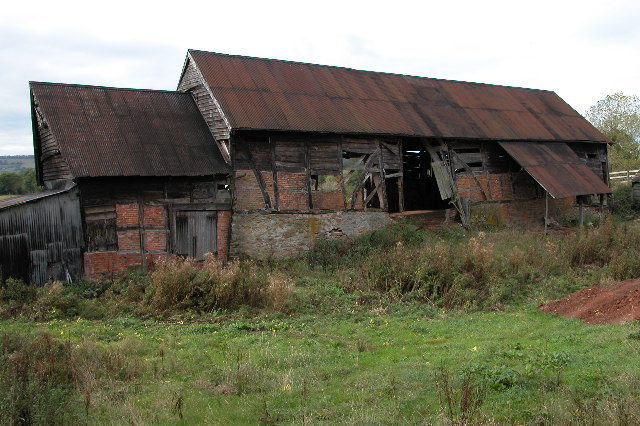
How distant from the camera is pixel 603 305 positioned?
11.0 meters

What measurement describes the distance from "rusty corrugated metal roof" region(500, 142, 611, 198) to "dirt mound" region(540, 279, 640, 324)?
9980mm

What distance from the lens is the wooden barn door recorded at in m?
16.9

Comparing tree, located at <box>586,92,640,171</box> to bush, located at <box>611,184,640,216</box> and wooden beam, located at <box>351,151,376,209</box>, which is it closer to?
bush, located at <box>611,184,640,216</box>

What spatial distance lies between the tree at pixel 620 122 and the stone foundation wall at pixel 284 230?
3429 cm

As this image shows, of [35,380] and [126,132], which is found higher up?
[126,132]

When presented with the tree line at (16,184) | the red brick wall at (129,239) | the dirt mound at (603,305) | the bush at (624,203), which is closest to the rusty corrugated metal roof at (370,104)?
the bush at (624,203)

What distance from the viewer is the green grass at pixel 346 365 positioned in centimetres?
628

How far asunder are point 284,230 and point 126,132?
5.68m

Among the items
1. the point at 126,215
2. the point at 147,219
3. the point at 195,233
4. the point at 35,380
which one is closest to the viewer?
the point at 35,380

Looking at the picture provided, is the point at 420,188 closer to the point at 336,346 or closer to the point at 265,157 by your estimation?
the point at 265,157

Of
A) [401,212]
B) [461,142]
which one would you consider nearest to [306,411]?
[401,212]

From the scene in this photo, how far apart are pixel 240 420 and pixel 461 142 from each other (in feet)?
62.2

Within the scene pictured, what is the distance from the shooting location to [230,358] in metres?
8.57

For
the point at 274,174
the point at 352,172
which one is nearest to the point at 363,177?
the point at 352,172
